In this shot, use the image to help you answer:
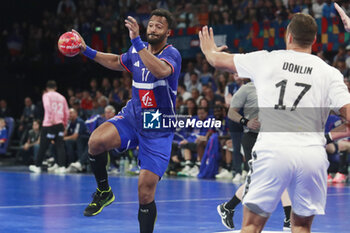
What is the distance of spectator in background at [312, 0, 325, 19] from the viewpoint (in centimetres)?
1695

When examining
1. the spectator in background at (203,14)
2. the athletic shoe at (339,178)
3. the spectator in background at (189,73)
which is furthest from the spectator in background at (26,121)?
the athletic shoe at (339,178)

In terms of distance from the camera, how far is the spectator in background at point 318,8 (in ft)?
55.6

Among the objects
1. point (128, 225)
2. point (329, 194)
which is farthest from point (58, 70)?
point (128, 225)

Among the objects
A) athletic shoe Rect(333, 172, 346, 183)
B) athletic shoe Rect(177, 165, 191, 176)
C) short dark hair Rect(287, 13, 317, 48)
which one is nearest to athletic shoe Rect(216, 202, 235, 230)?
short dark hair Rect(287, 13, 317, 48)

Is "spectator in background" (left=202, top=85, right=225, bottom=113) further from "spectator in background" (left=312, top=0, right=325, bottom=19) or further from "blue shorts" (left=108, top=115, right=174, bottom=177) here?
"blue shorts" (left=108, top=115, right=174, bottom=177)

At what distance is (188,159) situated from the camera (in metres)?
15.5

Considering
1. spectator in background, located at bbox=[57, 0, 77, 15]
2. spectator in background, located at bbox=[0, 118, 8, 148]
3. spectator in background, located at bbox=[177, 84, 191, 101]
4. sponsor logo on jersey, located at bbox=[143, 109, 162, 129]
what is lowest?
spectator in background, located at bbox=[0, 118, 8, 148]

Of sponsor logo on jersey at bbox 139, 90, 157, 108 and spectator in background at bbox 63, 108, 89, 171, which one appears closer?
sponsor logo on jersey at bbox 139, 90, 157, 108

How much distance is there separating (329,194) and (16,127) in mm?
13132

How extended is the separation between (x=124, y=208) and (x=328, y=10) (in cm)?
985

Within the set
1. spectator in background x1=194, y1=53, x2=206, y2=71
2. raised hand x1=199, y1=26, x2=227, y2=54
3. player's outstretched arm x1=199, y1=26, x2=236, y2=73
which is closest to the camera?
player's outstretched arm x1=199, y1=26, x2=236, y2=73

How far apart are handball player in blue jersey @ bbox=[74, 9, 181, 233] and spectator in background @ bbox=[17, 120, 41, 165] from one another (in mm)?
12659

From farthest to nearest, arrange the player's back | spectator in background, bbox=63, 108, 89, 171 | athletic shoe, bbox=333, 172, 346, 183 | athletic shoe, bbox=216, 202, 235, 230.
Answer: spectator in background, bbox=63, 108, 89, 171 < the player's back < athletic shoe, bbox=333, 172, 346, 183 < athletic shoe, bbox=216, 202, 235, 230

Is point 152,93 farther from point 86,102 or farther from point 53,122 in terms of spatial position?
point 86,102
